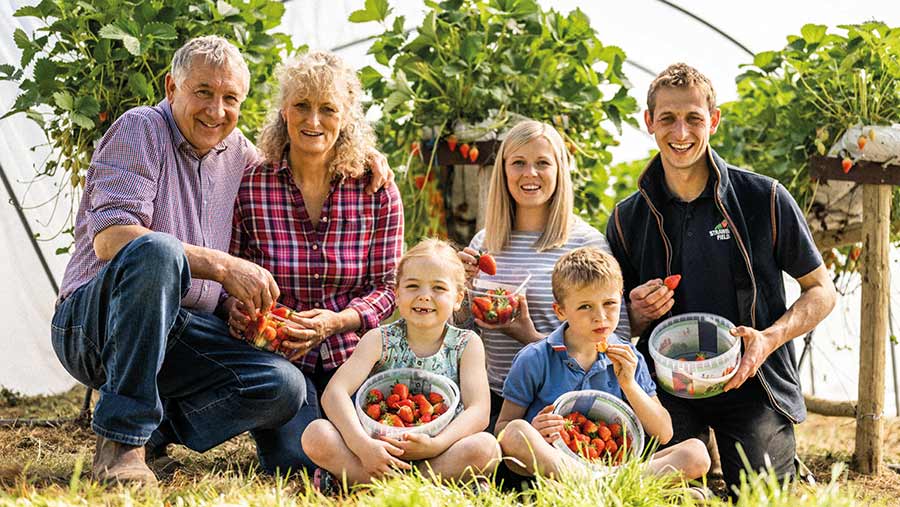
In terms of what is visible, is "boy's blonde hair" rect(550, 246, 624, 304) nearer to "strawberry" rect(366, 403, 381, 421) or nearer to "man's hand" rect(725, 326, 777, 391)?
"man's hand" rect(725, 326, 777, 391)

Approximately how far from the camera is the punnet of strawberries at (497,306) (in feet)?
9.97

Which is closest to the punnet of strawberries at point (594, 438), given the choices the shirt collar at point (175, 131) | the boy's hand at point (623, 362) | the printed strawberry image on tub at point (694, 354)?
the boy's hand at point (623, 362)

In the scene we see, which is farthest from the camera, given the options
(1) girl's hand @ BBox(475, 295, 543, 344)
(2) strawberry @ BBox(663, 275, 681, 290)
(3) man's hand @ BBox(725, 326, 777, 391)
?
(1) girl's hand @ BBox(475, 295, 543, 344)

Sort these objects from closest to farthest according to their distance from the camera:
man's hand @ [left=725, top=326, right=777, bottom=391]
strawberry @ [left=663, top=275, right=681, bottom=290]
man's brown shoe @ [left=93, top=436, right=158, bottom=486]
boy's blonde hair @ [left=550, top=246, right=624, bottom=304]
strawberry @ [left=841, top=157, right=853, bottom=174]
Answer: man's brown shoe @ [left=93, top=436, right=158, bottom=486] → boy's blonde hair @ [left=550, top=246, right=624, bottom=304] → man's hand @ [left=725, top=326, right=777, bottom=391] → strawberry @ [left=663, top=275, right=681, bottom=290] → strawberry @ [left=841, top=157, right=853, bottom=174]

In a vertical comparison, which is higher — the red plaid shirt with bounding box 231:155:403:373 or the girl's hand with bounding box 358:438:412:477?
the red plaid shirt with bounding box 231:155:403:373

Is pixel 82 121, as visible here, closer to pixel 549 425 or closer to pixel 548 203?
pixel 548 203

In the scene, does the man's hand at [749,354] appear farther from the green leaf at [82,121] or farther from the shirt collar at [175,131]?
the green leaf at [82,121]

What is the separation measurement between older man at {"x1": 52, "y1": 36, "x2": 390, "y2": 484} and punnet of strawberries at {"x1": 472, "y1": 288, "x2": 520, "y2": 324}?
54 cm

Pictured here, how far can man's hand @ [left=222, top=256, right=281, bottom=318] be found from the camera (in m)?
2.82

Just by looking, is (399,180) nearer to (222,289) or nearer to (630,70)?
(222,289)

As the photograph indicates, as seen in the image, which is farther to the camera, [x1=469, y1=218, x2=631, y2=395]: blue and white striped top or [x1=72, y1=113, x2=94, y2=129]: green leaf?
[x1=72, y1=113, x2=94, y2=129]: green leaf

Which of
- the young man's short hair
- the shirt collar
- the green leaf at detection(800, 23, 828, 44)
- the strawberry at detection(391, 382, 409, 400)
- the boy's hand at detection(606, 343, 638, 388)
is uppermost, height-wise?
the green leaf at detection(800, 23, 828, 44)

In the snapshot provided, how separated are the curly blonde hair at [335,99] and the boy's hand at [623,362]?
1051 millimetres

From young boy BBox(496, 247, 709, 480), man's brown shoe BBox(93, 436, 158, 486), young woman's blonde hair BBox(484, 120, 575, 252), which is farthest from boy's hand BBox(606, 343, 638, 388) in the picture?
man's brown shoe BBox(93, 436, 158, 486)
